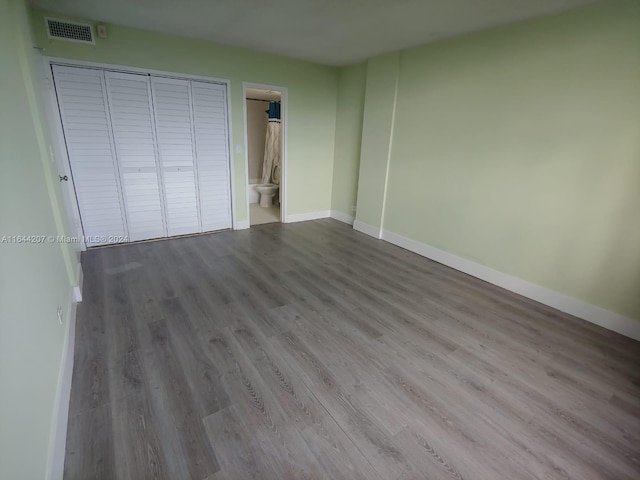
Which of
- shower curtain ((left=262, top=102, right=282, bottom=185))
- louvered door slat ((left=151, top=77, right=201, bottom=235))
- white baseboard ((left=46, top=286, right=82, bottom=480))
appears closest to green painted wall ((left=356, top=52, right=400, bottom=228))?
louvered door slat ((left=151, top=77, right=201, bottom=235))

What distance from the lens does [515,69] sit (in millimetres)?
2844

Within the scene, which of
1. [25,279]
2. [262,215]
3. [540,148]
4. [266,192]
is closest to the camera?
[25,279]

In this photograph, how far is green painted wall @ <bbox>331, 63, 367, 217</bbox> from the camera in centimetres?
473

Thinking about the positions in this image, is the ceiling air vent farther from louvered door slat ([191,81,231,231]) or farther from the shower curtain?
the shower curtain

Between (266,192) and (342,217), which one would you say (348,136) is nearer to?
(342,217)

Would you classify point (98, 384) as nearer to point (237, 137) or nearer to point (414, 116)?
point (237, 137)

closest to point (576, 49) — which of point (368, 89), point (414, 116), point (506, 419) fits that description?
point (414, 116)

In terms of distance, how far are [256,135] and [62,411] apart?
6.40 metres

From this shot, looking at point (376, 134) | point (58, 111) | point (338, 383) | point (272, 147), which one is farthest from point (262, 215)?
point (338, 383)

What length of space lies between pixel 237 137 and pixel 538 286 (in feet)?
13.1

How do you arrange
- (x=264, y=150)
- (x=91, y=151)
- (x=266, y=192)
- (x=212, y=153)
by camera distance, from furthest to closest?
(x=264, y=150) → (x=266, y=192) → (x=212, y=153) → (x=91, y=151)

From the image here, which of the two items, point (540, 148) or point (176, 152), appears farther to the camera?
point (176, 152)

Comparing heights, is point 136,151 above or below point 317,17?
below

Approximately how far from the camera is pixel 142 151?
149 inches
